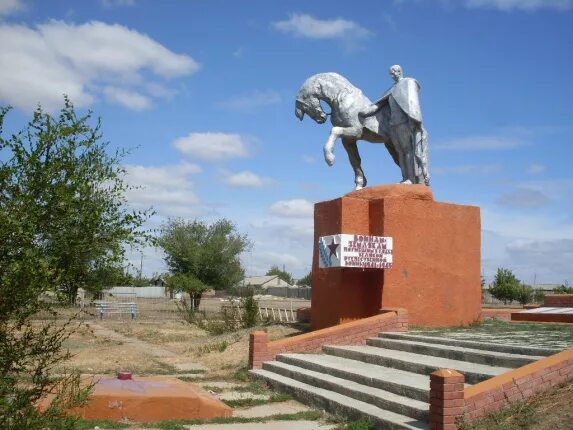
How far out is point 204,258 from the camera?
39625 millimetres

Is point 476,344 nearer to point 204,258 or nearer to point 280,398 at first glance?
point 280,398

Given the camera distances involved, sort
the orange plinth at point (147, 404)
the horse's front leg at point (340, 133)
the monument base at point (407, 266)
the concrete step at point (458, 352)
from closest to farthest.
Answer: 1. the orange plinth at point (147, 404)
2. the concrete step at point (458, 352)
3. the monument base at point (407, 266)
4. the horse's front leg at point (340, 133)

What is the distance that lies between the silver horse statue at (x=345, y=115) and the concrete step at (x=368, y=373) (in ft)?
18.7

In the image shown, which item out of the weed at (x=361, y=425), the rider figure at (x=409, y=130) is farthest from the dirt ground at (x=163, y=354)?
the weed at (x=361, y=425)

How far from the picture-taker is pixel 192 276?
1537 inches

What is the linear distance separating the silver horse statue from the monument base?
162cm

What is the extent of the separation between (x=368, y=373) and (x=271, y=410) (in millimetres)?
1619

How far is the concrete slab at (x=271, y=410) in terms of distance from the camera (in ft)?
29.9

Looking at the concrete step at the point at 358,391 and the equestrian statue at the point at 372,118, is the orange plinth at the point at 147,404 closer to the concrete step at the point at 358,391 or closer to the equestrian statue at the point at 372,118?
the concrete step at the point at 358,391

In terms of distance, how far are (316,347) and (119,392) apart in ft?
17.1

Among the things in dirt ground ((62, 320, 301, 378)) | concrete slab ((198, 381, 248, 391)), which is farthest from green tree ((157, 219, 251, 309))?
concrete slab ((198, 381, 248, 391))

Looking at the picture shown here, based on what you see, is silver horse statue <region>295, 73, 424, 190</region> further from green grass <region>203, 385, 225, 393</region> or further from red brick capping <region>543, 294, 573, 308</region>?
red brick capping <region>543, 294, 573, 308</region>

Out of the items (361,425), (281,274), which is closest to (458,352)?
(361,425)

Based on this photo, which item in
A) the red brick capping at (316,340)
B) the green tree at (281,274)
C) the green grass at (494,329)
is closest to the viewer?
the green grass at (494,329)
